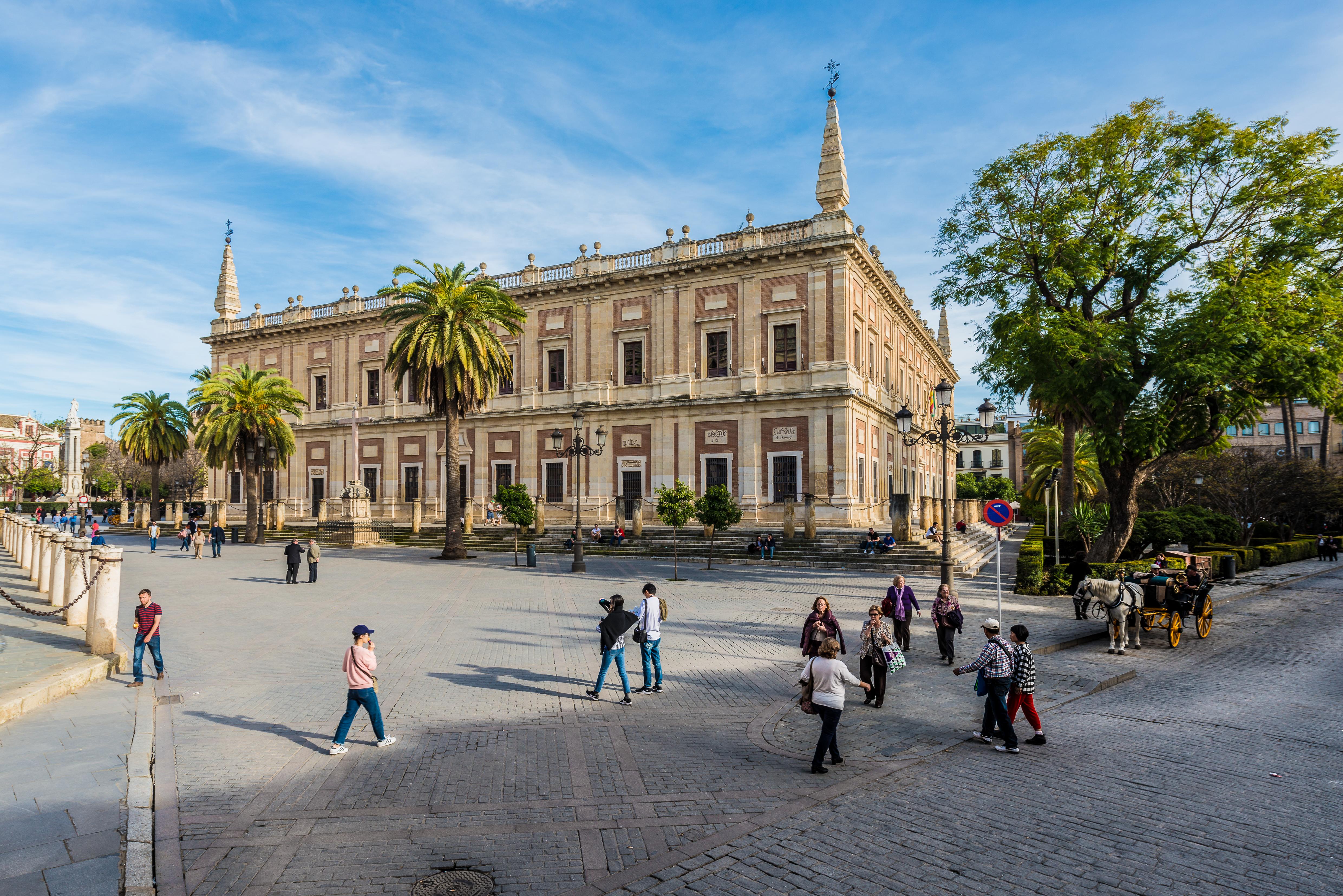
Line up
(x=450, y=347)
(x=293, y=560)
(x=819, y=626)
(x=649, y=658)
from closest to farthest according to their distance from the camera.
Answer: (x=819, y=626)
(x=649, y=658)
(x=293, y=560)
(x=450, y=347)

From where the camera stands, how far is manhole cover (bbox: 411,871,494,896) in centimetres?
471

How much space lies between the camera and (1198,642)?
13.4m

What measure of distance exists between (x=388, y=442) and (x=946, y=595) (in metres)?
37.9

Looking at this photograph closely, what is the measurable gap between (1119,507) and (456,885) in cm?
1970

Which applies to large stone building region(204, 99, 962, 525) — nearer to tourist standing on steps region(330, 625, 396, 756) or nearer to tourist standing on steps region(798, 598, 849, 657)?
tourist standing on steps region(798, 598, 849, 657)

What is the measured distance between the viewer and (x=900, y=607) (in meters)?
11.5

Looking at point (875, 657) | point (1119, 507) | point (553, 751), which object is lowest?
point (553, 751)

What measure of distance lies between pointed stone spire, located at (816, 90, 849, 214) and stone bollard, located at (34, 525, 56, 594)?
2868cm

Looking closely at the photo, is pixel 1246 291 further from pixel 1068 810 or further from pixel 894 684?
pixel 1068 810

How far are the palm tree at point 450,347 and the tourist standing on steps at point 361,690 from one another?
69.1 feet

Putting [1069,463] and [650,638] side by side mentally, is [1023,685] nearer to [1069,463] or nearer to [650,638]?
[650,638]

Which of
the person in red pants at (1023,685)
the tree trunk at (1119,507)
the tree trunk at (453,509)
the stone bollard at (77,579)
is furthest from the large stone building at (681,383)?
the stone bollard at (77,579)

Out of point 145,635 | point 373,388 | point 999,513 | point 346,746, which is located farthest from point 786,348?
point 346,746

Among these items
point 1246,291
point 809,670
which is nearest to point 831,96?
point 1246,291
